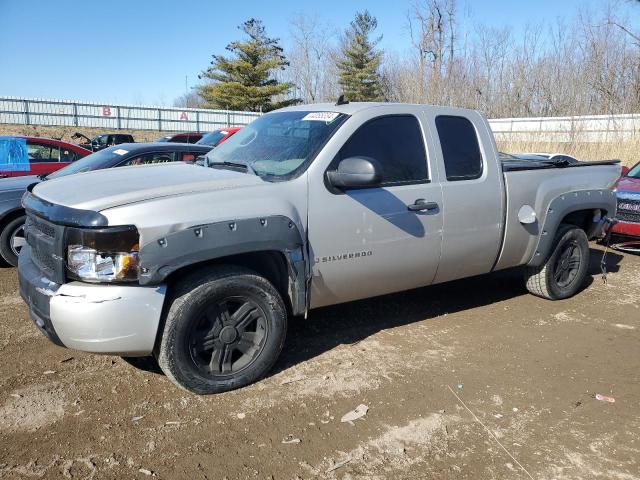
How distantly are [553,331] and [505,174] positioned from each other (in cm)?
151

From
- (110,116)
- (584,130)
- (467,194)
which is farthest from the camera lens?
(110,116)

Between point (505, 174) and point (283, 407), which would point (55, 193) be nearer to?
point (283, 407)

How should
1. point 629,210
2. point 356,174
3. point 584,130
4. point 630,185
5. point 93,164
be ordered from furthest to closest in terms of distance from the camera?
1. point 584,130
2. point 630,185
3. point 629,210
4. point 93,164
5. point 356,174

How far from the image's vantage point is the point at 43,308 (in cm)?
319

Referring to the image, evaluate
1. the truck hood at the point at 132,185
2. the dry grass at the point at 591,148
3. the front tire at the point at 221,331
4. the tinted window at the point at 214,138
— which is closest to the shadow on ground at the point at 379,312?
the front tire at the point at 221,331

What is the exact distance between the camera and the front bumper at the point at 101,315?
3.04m

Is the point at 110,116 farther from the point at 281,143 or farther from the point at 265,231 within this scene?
the point at 265,231

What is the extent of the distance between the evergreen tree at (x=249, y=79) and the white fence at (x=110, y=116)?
7.11 meters

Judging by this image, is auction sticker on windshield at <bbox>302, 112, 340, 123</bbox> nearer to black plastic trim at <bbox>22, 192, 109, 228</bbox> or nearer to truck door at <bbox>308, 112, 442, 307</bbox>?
truck door at <bbox>308, 112, 442, 307</bbox>

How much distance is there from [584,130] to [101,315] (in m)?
19.5

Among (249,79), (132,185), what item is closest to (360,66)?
(249,79)

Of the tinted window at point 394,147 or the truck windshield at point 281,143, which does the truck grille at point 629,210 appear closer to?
the tinted window at point 394,147

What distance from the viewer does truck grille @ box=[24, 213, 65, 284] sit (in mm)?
3139

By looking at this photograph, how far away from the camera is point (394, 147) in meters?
4.21
